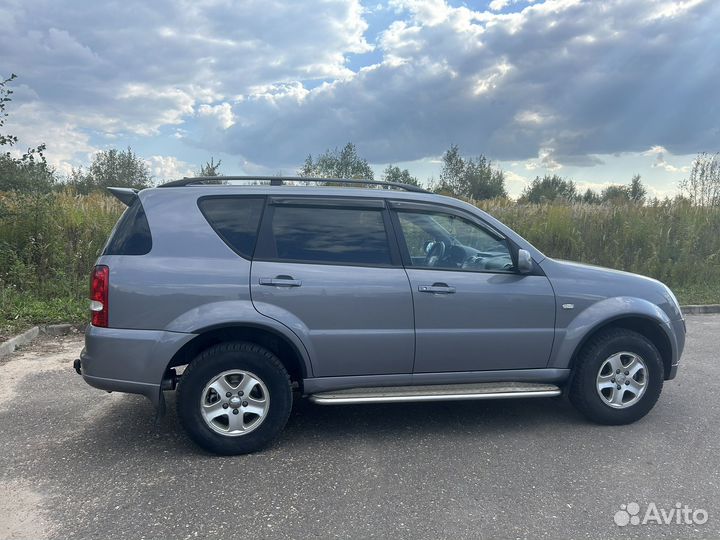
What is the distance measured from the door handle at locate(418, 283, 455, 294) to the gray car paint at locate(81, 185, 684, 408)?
0.14 m

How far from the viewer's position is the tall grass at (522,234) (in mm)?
8961

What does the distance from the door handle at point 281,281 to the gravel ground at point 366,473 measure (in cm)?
121

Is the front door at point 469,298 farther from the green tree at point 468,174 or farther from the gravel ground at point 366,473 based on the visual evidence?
the green tree at point 468,174

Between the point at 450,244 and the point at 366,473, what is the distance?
5.99ft

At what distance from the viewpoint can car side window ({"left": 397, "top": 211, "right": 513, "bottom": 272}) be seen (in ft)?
13.7

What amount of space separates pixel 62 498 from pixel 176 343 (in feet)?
3.64

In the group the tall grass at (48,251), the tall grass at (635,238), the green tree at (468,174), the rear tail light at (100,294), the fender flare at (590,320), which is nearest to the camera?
the rear tail light at (100,294)

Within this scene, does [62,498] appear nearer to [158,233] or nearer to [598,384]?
[158,233]

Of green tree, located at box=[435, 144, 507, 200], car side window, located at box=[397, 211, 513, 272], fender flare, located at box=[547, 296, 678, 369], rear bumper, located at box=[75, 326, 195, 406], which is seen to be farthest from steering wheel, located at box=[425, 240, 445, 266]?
green tree, located at box=[435, 144, 507, 200]

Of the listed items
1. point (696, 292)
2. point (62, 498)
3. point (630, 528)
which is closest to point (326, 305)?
point (62, 498)

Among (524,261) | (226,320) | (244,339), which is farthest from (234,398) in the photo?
(524,261)

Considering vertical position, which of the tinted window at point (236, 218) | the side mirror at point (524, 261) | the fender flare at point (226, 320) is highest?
the tinted window at point (236, 218)

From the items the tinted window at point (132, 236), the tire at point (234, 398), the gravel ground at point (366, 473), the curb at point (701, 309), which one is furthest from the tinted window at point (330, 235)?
the curb at point (701, 309)

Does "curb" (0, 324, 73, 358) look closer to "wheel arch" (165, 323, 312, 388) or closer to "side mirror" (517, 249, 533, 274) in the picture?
"wheel arch" (165, 323, 312, 388)
